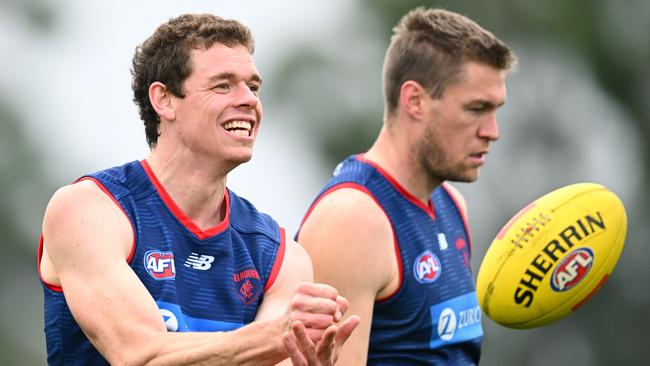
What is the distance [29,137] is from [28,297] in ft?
9.17

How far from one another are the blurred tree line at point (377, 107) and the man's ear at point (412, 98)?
36.1ft

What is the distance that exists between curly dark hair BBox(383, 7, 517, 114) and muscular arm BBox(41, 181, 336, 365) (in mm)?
2066

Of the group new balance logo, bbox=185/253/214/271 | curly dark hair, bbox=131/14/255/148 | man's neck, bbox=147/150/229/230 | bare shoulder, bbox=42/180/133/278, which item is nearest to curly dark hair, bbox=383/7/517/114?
curly dark hair, bbox=131/14/255/148

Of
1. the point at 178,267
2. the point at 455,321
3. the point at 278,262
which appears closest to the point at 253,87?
the point at 278,262

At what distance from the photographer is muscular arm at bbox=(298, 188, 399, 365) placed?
6809 millimetres

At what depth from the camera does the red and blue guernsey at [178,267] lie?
596 cm

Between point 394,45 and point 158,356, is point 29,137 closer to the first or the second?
point 394,45

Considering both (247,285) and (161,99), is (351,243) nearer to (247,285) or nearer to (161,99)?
(247,285)

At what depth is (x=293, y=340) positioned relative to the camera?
17.8 ft

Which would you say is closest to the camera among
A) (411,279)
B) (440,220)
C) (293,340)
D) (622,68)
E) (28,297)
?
(293,340)

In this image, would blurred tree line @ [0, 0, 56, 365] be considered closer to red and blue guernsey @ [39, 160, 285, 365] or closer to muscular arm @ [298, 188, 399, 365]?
muscular arm @ [298, 188, 399, 365]

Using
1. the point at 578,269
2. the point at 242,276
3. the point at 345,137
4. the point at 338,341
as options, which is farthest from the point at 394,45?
the point at 345,137

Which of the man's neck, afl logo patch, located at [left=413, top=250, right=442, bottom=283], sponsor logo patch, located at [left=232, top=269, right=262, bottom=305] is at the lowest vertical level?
afl logo patch, located at [left=413, top=250, right=442, bottom=283]

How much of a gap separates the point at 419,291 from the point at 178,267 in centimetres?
139
